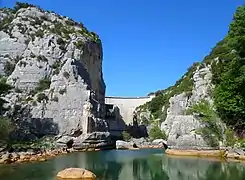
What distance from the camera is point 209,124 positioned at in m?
47.8

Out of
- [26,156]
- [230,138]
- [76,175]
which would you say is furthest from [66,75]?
[76,175]

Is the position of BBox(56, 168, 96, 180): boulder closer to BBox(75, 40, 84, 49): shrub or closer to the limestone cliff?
the limestone cliff

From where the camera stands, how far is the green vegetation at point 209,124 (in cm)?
4597

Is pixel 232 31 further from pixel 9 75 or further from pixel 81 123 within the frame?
pixel 9 75

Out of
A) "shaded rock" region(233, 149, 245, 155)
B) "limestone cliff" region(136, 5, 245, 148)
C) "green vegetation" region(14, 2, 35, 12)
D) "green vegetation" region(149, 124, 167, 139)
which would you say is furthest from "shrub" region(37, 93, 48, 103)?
"shaded rock" region(233, 149, 245, 155)

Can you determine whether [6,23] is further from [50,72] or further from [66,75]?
[66,75]

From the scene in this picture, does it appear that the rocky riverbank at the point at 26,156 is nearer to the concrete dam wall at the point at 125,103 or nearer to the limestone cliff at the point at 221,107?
the limestone cliff at the point at 221,107

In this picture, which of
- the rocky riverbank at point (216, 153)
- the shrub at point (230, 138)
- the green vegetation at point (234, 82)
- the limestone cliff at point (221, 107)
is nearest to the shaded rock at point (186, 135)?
the limestone cliff at point (221, 107)

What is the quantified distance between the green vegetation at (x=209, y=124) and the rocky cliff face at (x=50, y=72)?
2407 cm

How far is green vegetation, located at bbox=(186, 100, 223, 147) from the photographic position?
4597 cm

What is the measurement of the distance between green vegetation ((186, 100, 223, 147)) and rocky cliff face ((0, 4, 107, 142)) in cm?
2407

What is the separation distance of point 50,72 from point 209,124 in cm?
3930

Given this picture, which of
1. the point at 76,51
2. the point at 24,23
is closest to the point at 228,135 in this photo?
the point at 76,51

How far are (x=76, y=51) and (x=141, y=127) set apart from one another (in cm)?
3224
